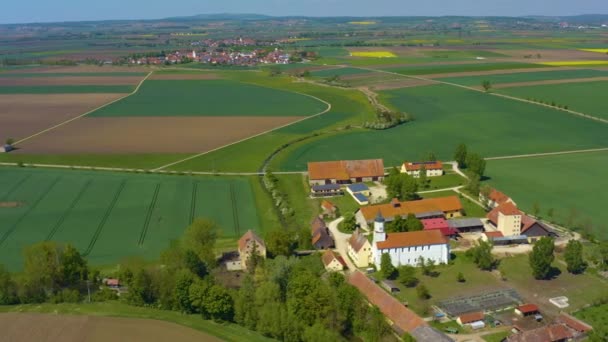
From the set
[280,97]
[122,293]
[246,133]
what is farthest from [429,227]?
[280,97]

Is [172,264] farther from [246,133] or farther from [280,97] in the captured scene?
[280,97]

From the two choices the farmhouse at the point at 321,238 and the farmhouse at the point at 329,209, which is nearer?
the farmhouse at the point at 321,238

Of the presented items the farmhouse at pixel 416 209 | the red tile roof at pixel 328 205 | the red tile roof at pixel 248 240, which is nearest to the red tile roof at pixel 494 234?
the farmhouse at pixel 416 209

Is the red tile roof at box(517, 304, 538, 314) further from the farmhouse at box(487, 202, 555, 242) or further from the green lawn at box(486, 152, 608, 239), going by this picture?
the green lawn at box(486, 152, 608, 239)

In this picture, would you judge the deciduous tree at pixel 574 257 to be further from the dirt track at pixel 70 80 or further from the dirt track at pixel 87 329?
the dirt track at pixel 70 80

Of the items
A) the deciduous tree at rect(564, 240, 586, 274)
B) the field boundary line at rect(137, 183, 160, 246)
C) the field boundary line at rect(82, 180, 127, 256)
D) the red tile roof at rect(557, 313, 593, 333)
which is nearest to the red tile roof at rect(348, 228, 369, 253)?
the red tile roof at rect(557, 313, 593, 333)
